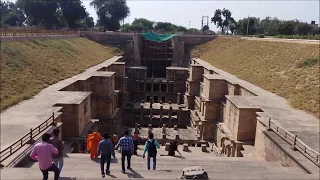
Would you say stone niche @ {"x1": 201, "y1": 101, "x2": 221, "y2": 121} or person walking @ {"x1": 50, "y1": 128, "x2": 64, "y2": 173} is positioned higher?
person walking @ {"x1": 50, "y1": 128, "x2": 64, "y2": 173}

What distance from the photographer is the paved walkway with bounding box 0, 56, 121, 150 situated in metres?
11.3

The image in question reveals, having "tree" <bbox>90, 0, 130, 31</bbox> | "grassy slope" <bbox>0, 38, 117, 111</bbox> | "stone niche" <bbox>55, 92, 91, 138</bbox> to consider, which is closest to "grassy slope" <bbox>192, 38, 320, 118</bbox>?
"stone niche" <bbox>55, 92, 91, 138</bbox>

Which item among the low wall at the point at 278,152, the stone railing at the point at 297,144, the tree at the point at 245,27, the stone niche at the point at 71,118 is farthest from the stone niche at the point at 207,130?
the tree at the point at 245,27

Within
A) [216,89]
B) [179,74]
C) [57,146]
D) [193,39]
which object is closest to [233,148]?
[216,89]

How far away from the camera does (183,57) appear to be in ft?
163

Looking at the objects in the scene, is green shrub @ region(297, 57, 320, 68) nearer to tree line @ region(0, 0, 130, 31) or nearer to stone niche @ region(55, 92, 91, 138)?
stone niche @ region(55, 92, 91, 138)

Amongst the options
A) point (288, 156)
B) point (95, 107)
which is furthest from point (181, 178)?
point (95, 107)

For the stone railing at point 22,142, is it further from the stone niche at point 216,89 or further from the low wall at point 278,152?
the stone niche at point 216,89

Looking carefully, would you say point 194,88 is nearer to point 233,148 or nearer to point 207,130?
point 207,130

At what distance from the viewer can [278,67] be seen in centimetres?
2741

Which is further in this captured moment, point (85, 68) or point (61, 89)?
point (85, 68)

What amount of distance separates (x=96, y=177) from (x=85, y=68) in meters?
22.5

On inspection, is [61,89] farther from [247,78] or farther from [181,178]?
[247,78]

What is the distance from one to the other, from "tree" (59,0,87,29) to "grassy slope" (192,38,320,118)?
3405 centimetres
